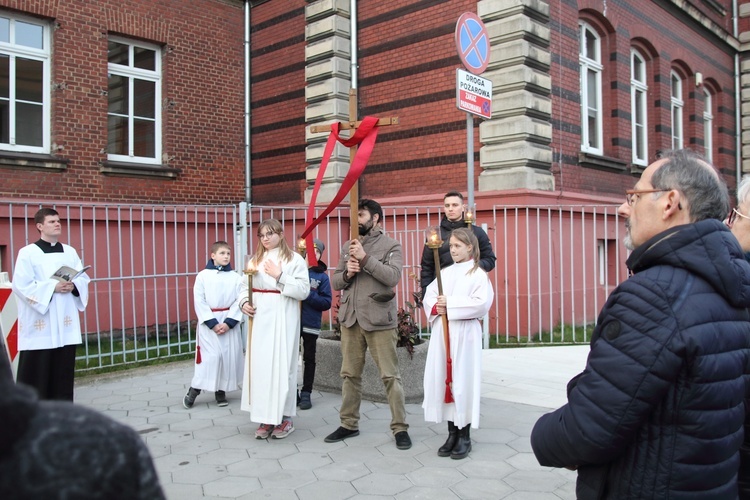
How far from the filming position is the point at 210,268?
6.80m

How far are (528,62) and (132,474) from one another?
994cm

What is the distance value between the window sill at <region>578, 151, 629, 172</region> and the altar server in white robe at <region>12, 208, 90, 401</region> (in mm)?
8522

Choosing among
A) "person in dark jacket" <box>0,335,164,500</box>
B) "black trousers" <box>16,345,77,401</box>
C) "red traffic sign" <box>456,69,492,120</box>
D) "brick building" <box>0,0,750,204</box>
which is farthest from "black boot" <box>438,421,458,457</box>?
"brick building" <box>0,0,750,204</box>

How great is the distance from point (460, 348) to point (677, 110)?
1368 centimetres

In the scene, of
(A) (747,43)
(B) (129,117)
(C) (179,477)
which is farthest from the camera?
(A) (747,43)

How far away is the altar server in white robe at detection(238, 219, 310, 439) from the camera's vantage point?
537cm

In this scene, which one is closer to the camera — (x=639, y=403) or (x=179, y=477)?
(x=639, y=403)

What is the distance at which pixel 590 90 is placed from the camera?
12.6 m

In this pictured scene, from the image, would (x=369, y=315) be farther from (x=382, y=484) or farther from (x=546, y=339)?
(x=546, y=339)

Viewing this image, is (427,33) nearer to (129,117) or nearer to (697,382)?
Answer: (129,117)

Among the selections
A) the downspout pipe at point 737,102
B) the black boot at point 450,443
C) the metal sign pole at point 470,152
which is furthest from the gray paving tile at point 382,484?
the downspout pipe at point 737,102

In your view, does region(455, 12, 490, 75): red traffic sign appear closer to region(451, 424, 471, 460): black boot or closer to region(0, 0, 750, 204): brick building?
region(0, 0, 750, 204): brick building

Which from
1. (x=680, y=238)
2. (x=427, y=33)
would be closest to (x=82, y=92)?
(x=427, y=33)

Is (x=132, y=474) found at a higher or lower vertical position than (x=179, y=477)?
higher
